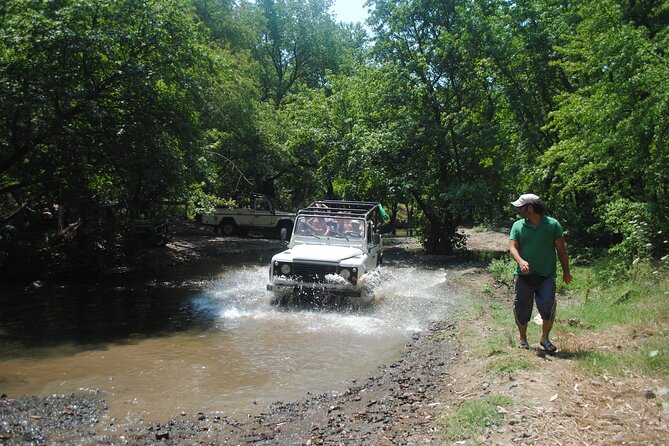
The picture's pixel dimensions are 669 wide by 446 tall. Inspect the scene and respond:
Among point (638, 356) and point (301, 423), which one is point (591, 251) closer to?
point (638, 356)

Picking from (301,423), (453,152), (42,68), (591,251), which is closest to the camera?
(301,423)

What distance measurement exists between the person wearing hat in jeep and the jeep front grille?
4.82 metres

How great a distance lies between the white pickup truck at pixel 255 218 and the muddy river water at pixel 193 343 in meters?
13.1

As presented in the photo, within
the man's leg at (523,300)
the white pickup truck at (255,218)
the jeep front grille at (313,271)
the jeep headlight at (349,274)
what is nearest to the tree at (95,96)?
the jeep front grille at (313,271)

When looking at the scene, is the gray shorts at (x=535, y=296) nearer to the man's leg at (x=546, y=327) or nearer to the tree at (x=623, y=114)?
the man's leg at (x=546, y=327)

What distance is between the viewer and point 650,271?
9.01 meters

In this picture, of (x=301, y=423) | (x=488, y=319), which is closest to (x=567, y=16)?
(x=488, y=319)

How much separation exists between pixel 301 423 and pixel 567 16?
1466cm

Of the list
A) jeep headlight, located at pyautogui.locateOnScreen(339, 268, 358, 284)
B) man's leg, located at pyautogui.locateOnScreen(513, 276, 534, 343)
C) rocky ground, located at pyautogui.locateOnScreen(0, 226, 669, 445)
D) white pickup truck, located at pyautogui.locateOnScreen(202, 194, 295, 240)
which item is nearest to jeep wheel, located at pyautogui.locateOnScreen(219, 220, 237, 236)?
white pickup truck, located at pyautogui.locateOnScreen(202, 194, 295, 240)

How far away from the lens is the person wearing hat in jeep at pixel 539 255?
19.4 ft

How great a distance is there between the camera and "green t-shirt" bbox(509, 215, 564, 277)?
233 inches

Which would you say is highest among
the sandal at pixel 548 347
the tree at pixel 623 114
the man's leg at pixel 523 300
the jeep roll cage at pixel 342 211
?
the tree at pixel 623 114

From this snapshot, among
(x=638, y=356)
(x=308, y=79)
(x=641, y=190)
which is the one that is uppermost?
(x=308, y=79)

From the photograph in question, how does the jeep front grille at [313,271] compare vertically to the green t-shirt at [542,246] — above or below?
below
